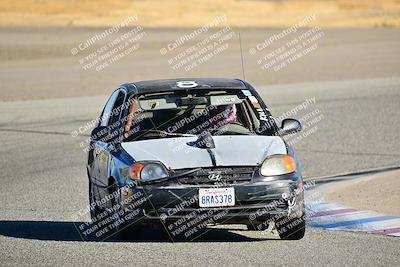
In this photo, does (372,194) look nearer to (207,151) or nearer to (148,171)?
(207,151)

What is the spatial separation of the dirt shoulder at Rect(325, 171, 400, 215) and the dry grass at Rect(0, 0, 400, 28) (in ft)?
146

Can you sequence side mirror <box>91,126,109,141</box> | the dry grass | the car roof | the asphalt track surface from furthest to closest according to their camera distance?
the dry grass < side mirror <box>91,126,109,141</box> < the car roof < the asphalt track surface

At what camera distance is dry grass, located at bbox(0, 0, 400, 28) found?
61031 mm

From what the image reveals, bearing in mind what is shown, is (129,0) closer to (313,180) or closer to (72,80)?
(72,80)

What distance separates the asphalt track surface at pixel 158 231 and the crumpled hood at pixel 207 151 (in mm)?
737

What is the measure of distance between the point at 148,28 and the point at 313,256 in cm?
4804

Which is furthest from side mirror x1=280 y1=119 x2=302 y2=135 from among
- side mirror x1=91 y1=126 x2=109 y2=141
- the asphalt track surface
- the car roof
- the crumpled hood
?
side mirror x1=91 y1=126 x2=109 y2=141

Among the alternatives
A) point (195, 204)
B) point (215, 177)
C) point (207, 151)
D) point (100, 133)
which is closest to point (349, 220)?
point (207, 151)

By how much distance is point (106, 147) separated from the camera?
10.9m

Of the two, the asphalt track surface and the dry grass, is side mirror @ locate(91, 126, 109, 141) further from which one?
the dry grass

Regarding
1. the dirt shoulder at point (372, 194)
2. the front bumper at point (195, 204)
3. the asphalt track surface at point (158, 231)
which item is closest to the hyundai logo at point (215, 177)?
the front bumper at point (195, 204)

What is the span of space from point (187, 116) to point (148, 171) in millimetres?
1208

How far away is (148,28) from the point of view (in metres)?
56.8

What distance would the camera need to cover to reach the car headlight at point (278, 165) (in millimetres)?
9938
